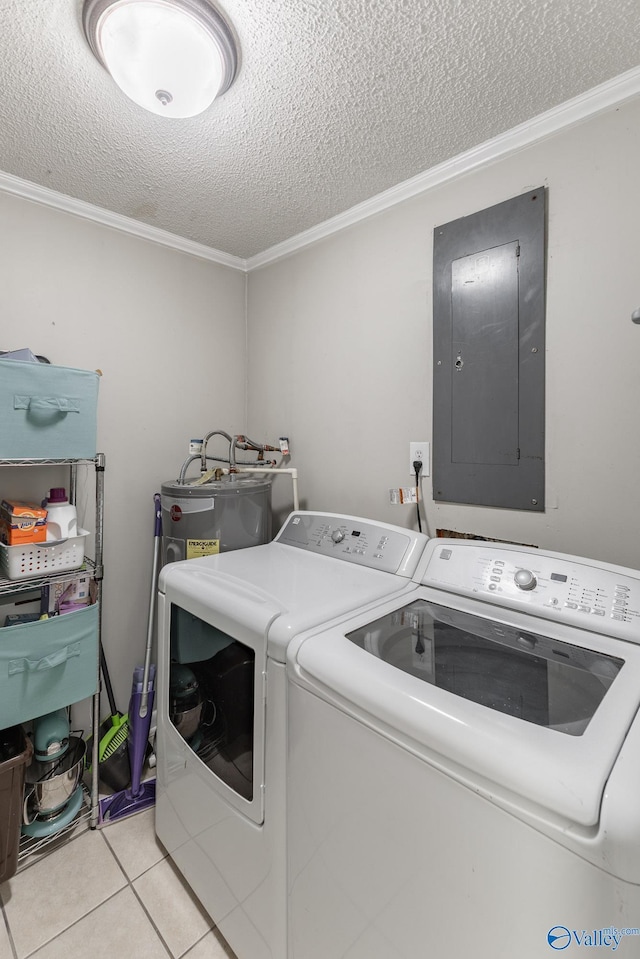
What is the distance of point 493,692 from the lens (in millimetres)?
843

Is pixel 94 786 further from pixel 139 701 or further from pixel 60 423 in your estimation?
pixel 60 423

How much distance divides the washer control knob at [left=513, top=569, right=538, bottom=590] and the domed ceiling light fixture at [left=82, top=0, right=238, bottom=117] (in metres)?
1.54

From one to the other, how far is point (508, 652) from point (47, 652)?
1.46 m

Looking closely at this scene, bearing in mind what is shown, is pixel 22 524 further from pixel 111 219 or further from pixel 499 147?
pixel 499 147

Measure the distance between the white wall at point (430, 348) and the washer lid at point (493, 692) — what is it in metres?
0.51

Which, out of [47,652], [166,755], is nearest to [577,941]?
[166,755]

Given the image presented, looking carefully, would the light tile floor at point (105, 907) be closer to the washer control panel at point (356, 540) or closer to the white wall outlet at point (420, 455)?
the washer control panel at point (356, 540)

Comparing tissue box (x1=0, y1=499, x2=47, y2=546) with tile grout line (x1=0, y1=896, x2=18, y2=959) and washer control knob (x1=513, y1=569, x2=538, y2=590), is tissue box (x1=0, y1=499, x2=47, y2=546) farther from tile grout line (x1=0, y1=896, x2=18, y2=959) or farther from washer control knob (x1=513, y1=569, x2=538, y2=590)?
washer control knob (x1=513, y1=569, x2=538, y2=590)

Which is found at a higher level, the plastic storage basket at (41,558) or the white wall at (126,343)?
the white wall at (126,343)

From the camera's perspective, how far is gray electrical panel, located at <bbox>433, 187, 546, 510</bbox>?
1.46 meters

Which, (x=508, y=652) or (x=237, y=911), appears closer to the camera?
(x=508, y=652)

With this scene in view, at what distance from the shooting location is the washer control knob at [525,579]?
1.18 metres

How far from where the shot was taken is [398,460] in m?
1.85

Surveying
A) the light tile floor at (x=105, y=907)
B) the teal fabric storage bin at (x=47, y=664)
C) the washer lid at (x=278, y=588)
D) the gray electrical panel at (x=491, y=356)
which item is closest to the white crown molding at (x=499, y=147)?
the gray electrical panel at (x=491, y=356)
